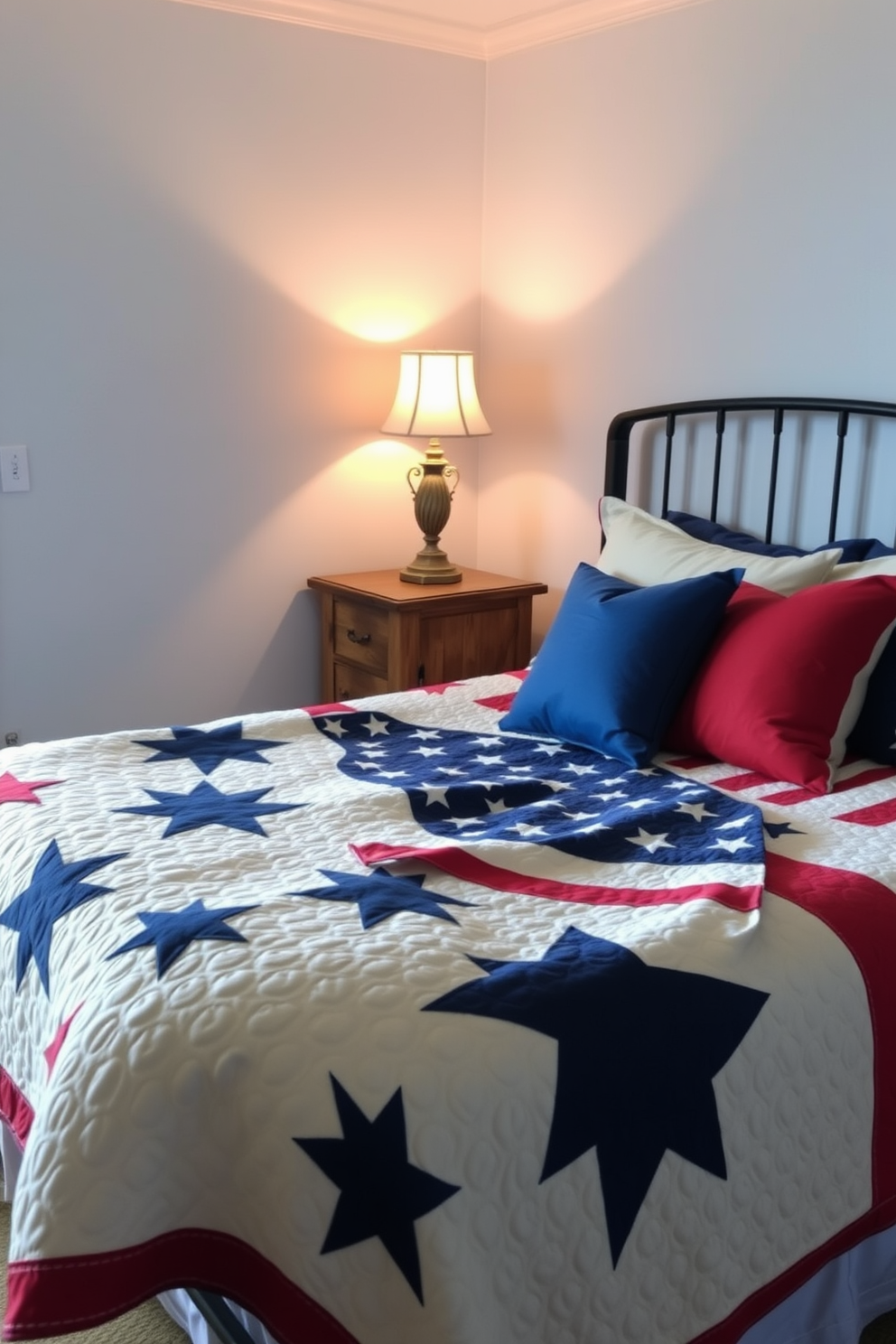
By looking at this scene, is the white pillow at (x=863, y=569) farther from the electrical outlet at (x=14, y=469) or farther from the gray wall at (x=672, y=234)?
the electrical outlet at (x=14, y=469)

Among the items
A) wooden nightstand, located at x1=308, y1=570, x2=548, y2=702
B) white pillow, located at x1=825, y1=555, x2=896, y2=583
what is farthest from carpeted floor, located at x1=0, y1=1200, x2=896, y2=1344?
wooden nightstand, located at x1=308, y1=570, x2=548, y2=702

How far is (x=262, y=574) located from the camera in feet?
10.8

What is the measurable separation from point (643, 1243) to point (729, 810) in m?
0.75

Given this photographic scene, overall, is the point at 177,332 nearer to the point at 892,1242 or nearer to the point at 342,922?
the point at 342,922

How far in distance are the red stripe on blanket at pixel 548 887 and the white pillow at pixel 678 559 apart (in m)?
0.93

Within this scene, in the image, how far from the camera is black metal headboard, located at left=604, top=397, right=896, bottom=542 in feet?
8.18

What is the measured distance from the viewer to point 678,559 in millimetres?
2430

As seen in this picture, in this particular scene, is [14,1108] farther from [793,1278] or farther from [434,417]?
[434,417]

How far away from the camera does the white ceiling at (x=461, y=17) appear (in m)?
2.93

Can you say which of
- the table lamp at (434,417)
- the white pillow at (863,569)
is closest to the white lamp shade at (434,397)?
the table lamp at (434,417)

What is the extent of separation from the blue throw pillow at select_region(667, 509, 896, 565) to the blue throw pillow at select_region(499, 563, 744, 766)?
320 millimetres

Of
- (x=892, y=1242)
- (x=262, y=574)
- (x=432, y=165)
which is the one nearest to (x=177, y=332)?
(x=262, y=574)

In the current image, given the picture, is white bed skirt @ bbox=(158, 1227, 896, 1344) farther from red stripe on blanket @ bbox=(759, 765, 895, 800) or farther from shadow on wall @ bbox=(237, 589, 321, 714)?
shadow on wall @ bbox=(237, 589, 321, 714)

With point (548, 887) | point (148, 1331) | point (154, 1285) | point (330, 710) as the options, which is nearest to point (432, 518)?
point (330, 710)
